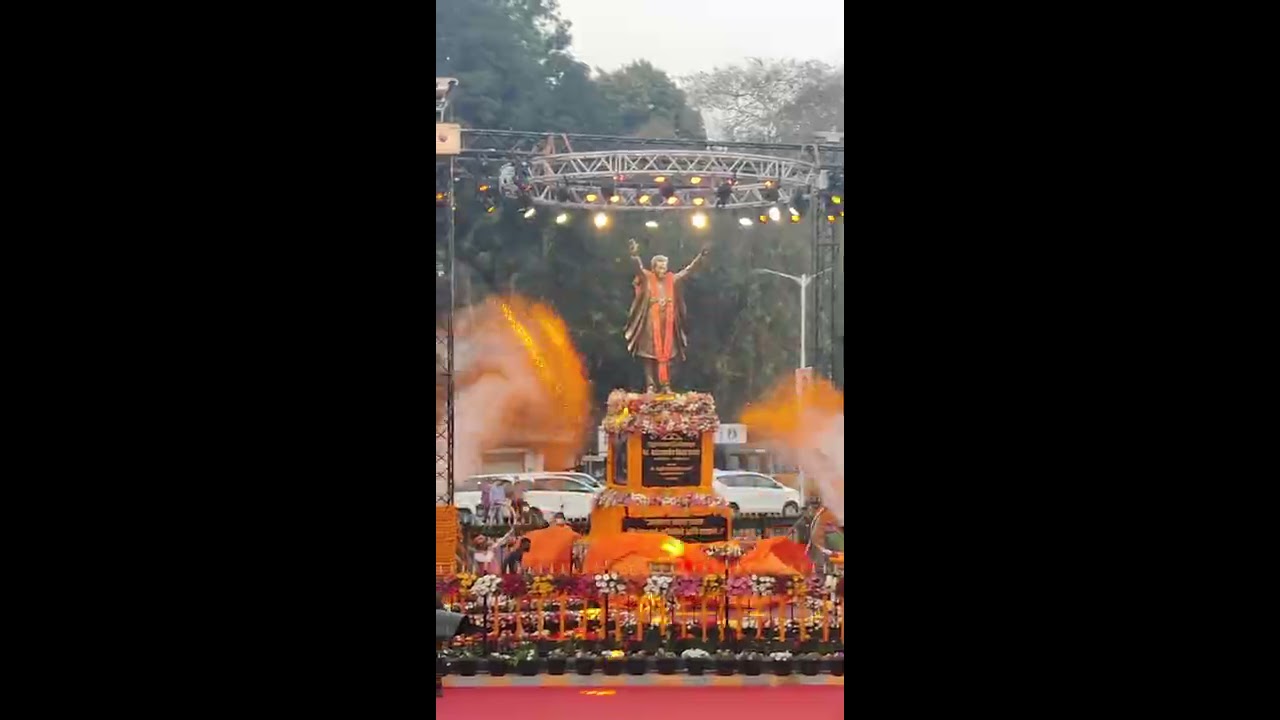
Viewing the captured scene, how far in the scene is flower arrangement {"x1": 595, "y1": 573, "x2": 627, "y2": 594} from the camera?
6.73 m

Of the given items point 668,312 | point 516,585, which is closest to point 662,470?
point 668,312

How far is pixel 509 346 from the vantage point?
22.2ft

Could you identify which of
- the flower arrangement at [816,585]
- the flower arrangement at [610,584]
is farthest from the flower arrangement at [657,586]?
the flower arrangement at [816,585]

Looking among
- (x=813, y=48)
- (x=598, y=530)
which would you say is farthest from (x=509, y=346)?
(x=813, y=48)

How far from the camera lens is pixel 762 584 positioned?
676 centimetres

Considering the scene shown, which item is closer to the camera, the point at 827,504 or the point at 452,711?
the point at 452,711

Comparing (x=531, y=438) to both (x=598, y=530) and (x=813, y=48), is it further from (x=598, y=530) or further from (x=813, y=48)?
(x=813, y=48)

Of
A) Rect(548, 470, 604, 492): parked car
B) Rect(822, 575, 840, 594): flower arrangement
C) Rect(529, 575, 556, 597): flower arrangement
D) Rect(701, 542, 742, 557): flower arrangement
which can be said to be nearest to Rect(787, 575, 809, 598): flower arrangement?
Rect(822, 575, 840, 594): flower arrangement

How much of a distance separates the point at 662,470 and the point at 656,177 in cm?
171

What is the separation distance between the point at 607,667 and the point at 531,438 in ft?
4.48

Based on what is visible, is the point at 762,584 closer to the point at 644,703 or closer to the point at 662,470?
the point at 662,470

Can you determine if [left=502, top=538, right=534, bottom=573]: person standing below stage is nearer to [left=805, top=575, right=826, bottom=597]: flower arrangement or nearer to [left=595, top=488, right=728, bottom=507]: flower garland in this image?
[left=595, top=488, right=728, bottom=507]: flower garland

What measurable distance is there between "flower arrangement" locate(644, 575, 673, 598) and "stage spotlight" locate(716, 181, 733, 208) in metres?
2.18

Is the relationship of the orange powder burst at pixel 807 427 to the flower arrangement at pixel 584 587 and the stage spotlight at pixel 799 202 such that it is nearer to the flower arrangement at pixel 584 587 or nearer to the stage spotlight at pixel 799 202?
the stage spotlight at pixel 799 202
